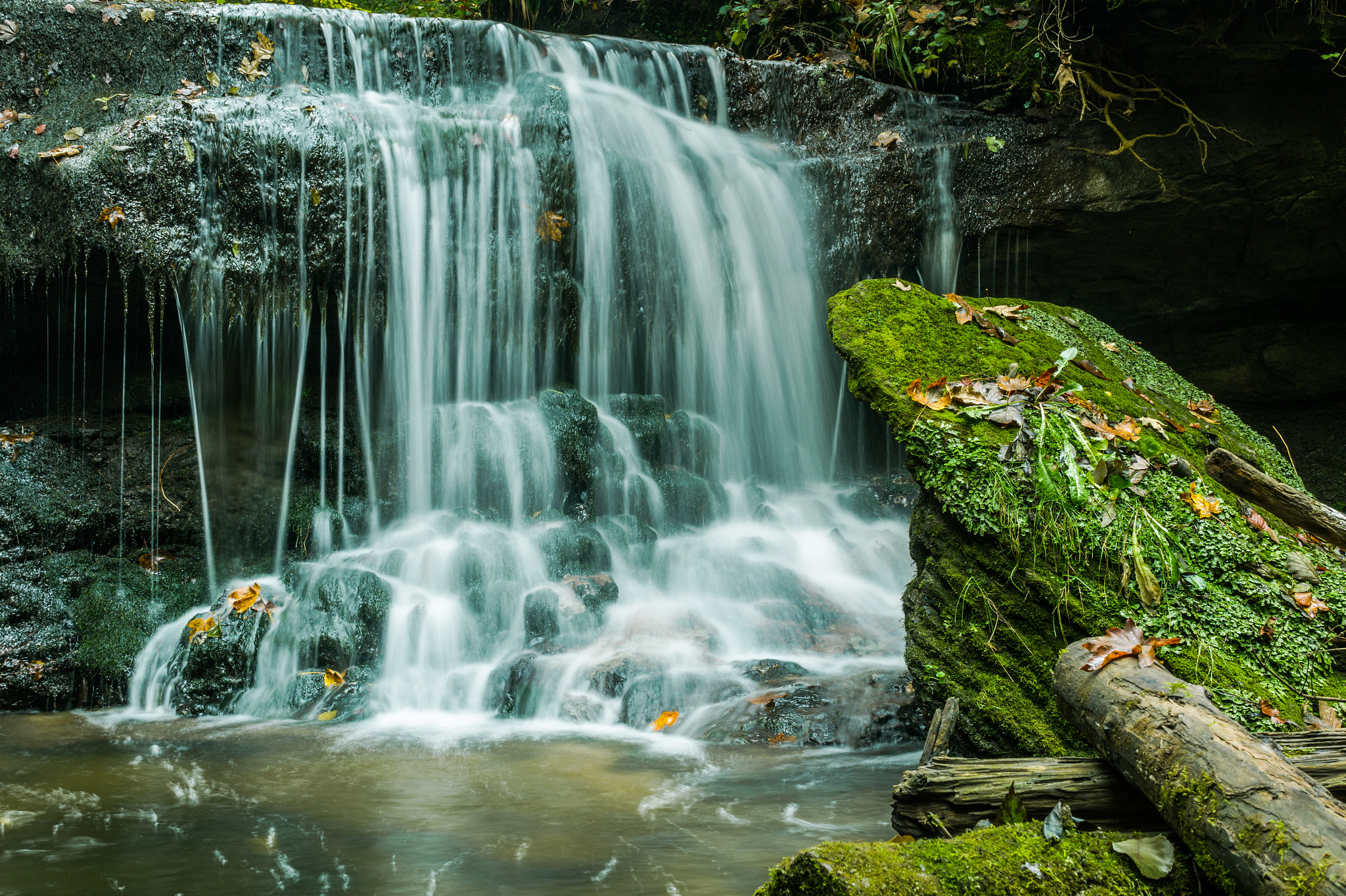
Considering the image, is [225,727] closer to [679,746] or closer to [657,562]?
[679,746]

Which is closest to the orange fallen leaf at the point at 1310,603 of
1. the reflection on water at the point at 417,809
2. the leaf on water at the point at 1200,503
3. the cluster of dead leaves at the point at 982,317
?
the leaf on water at the point at 1200,503

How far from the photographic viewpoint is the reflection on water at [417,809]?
2805mm

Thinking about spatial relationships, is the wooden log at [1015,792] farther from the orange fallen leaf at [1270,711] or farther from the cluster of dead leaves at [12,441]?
the cluster of dead leaves at [12,441]

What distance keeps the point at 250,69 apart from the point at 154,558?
428 centimetres

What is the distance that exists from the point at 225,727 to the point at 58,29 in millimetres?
5711

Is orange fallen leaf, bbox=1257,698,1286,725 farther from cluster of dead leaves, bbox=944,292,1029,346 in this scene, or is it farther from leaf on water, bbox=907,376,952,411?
cluster of dead leaves, bbox=944,292,1029,346

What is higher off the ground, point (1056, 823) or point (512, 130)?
point (512, 130)

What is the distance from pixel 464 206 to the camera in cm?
749

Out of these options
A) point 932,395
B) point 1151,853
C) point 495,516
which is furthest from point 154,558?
point 1151,853

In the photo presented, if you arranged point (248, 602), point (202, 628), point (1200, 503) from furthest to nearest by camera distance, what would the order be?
point (248, 602), point (202, 628), point (1200, 503)

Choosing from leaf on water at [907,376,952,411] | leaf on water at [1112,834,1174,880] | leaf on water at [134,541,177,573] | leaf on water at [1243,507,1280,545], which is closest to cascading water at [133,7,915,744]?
leaf on water at [134,541,177,573]

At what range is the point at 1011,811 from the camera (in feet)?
7.50

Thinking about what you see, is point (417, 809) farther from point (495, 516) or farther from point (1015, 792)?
point (495, 516)

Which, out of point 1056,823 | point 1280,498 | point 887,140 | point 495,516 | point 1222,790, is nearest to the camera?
point 1222,790
